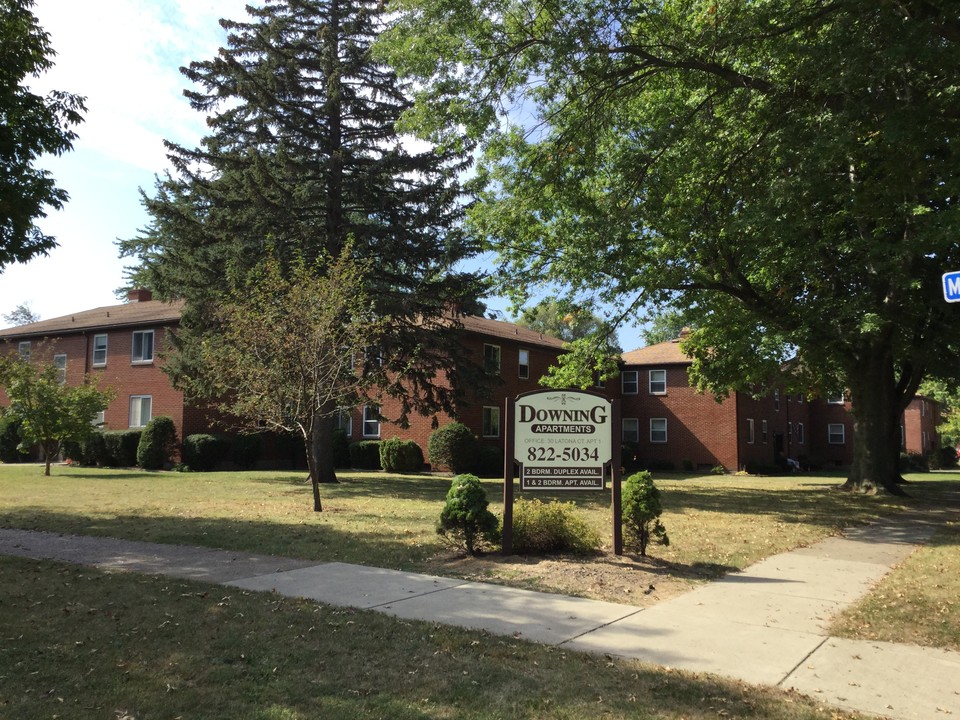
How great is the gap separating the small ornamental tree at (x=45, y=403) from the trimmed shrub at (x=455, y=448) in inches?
491

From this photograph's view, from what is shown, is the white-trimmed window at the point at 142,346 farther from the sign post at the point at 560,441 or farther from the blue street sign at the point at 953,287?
the blue street sign at the point at 953,287

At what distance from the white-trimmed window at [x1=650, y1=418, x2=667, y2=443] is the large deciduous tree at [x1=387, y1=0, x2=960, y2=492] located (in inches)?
899

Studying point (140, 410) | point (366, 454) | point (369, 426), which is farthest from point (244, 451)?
point (369, 426)

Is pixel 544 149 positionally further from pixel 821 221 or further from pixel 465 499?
pixel 821 221

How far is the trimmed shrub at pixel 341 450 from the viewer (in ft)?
107

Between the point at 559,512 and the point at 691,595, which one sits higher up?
the point at 559,512

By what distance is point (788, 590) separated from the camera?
26.5ft

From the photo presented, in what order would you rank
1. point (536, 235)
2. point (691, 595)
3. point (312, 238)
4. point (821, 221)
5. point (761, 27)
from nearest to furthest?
point (691, 595), point (761, 27), point (821, 221), point (536, 235), point (312, 238)

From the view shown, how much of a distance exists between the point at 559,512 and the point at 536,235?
892 centimetres

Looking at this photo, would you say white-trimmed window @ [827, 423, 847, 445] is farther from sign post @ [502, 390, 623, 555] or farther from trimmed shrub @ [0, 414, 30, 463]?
trimmed shrub @ [0, 414, 30, 463]

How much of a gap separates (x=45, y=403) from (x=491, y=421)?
17135 mm

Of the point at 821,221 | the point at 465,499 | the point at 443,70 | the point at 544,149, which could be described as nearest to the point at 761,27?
the point at 544,149

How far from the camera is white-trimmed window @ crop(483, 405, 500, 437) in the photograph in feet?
105

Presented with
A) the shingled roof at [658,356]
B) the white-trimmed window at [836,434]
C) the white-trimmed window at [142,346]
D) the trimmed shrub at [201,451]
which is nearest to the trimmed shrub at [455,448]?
the trimmed shrub at [201,451]
